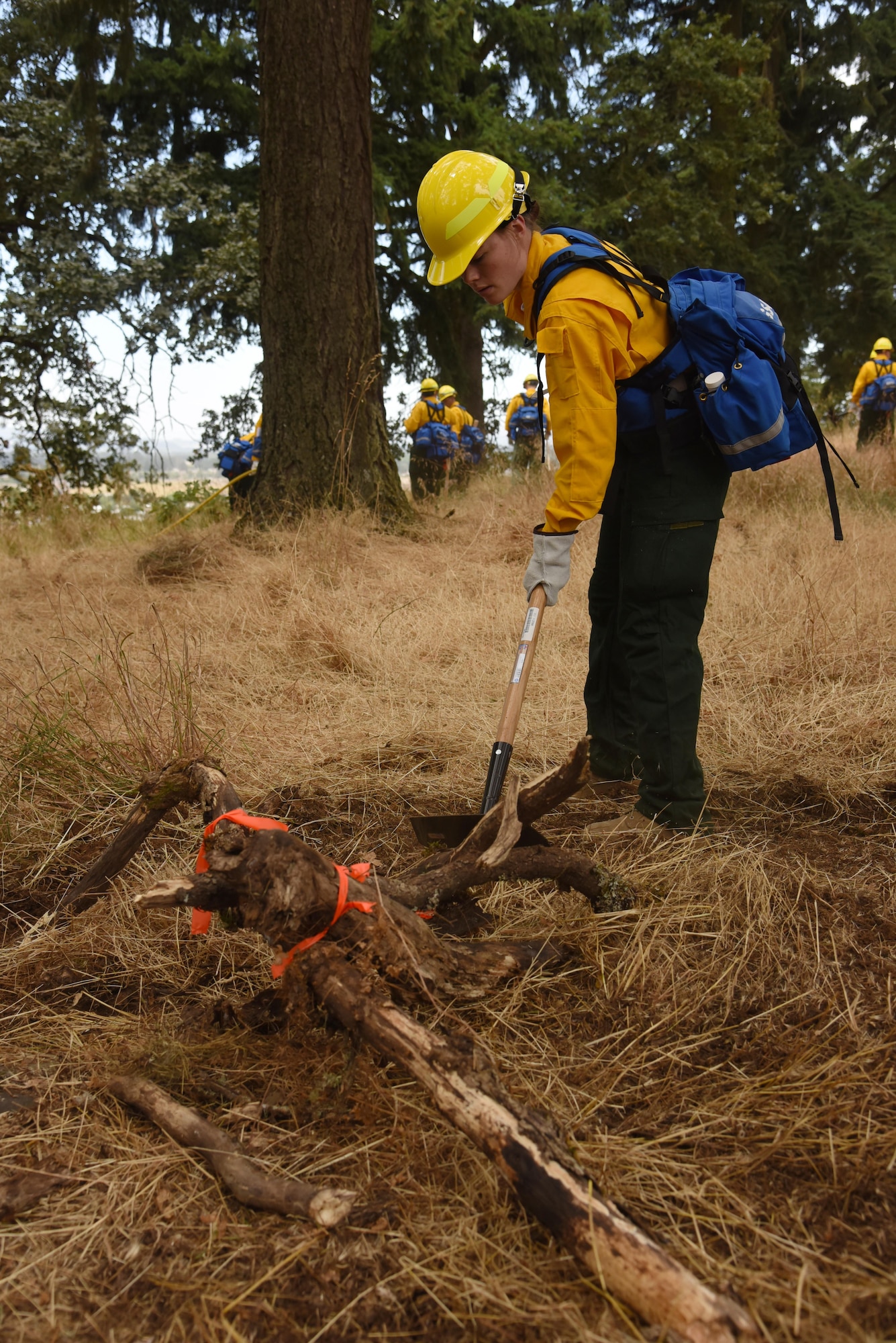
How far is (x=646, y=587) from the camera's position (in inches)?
101

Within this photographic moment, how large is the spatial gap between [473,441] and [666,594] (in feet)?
35.0

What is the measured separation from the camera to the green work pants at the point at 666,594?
99.8 inches

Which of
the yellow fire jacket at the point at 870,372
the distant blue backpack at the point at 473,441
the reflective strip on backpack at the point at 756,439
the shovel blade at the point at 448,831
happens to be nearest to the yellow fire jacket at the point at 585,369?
the reflective strip on backpack at the point at 756,439

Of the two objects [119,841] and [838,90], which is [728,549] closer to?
[119,841]

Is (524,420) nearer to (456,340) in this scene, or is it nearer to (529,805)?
(456,340)

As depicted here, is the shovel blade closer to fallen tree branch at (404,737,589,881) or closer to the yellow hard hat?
fallen tree branch at (404,737,589,881)

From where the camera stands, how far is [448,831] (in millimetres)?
2320

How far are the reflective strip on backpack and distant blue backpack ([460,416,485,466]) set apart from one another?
1000 cm

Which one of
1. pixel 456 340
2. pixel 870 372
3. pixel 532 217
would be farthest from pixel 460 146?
pixel 532 217

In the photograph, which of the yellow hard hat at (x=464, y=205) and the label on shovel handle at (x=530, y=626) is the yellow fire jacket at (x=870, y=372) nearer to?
the yellow hard hat at (x=464, y=205)

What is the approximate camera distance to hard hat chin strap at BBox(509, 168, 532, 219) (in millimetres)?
2385

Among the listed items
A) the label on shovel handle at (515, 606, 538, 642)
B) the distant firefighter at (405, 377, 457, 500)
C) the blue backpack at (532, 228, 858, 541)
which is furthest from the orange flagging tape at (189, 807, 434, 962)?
the distant firefighter at (405, 377, 457, 500)

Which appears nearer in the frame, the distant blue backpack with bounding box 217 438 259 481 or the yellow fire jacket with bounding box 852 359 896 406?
the distant blue backpack with bounding box 217 438 259 481

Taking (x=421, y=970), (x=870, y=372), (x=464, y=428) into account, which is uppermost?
(x=870, y=372)
